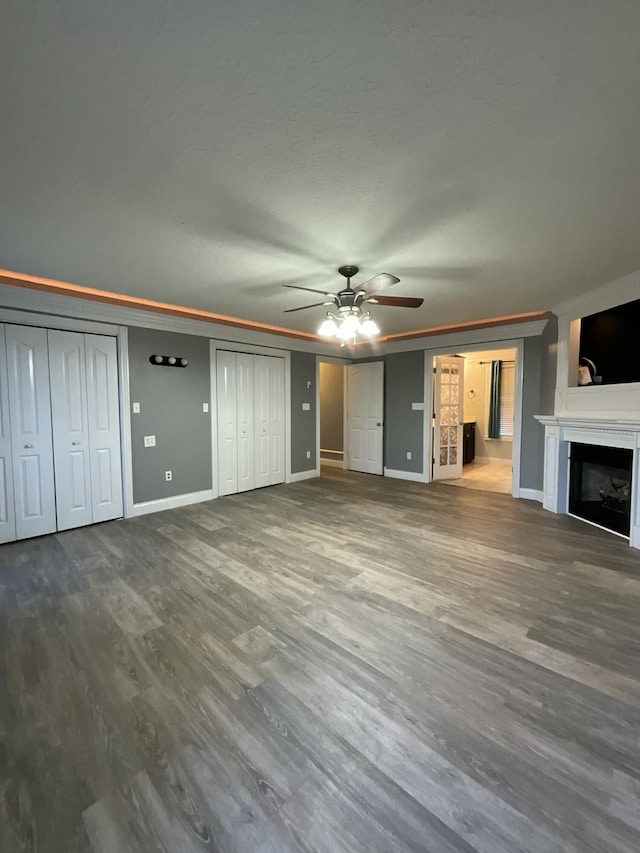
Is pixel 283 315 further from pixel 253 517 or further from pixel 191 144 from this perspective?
pixel 191 144

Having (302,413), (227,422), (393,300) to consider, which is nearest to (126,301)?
(227,422)

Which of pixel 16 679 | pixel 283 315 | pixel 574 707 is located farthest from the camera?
pixel 283 315

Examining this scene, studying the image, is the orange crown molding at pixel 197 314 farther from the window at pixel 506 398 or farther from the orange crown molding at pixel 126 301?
the window at pixel 506 398

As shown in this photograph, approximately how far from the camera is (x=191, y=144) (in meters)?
1.55

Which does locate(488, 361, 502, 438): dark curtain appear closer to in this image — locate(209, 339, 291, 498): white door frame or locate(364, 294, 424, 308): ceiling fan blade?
locate(209, 339, 291, 498): white door frame

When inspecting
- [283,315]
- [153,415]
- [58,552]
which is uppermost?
[283,315]

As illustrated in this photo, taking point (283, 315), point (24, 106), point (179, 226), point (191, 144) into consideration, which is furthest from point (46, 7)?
point (283, 315)

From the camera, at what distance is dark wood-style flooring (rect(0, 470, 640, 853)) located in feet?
3.67

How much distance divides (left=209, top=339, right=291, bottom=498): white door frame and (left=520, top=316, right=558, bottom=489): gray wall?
3490mm

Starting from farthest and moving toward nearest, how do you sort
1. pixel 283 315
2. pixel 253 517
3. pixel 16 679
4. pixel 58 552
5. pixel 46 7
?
1. pixel 283 315
2. pixel 253 517
3. pixel 58 552
4. pixel 16 679
5. pixel 46 7

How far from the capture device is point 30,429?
3.46 meters

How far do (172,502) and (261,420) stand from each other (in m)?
1.76

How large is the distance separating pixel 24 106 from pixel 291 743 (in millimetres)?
2653

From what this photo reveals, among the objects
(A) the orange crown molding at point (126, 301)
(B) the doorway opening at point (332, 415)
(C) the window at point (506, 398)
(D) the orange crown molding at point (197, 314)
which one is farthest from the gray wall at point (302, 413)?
(C) the window at point (506, 398)
